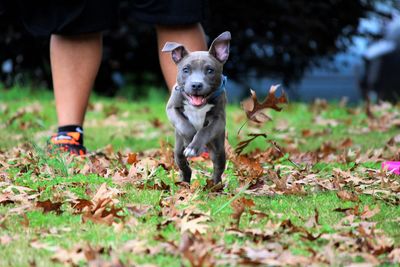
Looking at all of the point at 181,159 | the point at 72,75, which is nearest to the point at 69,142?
the point at 72,75

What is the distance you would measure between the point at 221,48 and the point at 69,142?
63.4 inches

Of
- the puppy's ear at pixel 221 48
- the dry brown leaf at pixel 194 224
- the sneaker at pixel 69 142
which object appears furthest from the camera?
the sneaker at pixel 69 142

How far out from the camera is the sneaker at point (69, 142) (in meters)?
5.01

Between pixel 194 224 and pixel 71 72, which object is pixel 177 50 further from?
pixel 71 72

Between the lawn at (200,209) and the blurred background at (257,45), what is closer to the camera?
the lawn at (200,209)

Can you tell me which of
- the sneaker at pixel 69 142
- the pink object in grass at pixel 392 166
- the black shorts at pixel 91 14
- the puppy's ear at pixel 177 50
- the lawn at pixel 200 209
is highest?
the black shorts at pixel 91 14

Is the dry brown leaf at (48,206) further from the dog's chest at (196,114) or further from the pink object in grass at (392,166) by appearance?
the pink object in grass at (392,166)

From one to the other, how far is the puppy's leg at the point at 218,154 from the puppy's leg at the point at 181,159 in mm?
151

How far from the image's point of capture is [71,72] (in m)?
5.20

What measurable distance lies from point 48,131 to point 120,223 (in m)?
3.71

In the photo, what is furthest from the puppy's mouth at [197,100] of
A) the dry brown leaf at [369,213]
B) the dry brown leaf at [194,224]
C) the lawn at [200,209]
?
the dry brown leaf at [369,213]

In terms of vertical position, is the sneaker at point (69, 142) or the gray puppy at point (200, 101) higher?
the gray puppy at point (200, 101)

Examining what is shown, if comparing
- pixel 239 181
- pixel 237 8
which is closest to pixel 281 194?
pixel 239 181

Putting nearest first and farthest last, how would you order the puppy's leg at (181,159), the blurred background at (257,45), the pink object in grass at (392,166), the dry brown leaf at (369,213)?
the dry brown leaf at (369,213) < the puppy's leg at (181,159) < the pink object in grass at (392,166) < the blurred background at (257,45)
